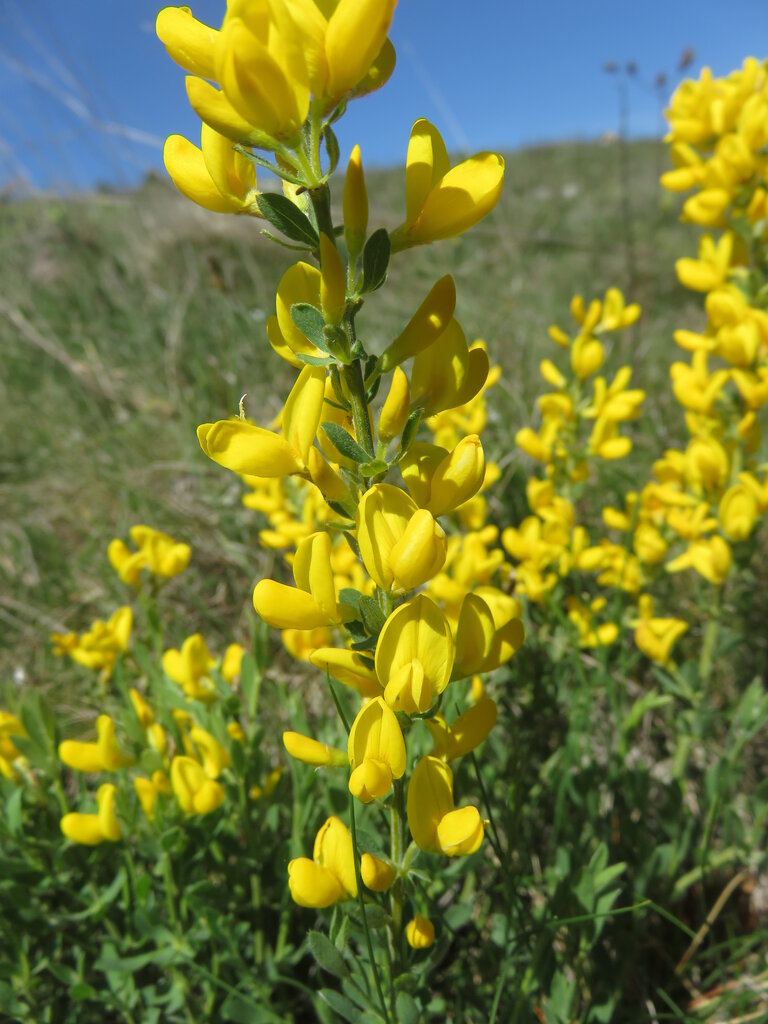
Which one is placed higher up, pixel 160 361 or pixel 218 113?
pixel 160 361

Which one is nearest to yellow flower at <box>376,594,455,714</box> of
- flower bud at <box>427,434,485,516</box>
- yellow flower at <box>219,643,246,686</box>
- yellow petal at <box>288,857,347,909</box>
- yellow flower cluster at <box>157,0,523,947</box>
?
yellow flower cluster at <box>157,0,523,947</box>

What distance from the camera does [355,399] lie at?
2.44 feet

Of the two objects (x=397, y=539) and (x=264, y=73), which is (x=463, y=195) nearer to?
(x=264, y=73)

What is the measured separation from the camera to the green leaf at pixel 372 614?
0.76m

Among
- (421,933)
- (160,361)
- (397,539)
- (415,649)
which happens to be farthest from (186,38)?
(160,361)

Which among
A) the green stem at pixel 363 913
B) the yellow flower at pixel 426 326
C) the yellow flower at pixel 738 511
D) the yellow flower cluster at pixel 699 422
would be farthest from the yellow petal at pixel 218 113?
the yellow flower at pixel 738 511

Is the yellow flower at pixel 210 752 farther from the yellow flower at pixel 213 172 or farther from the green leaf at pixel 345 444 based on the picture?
the yellow flower at pixel 213 172

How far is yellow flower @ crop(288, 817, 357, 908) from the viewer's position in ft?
2.60

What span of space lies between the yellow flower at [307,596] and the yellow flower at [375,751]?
0.35ft

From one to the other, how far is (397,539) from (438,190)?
0.35m

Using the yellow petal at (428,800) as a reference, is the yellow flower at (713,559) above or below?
above

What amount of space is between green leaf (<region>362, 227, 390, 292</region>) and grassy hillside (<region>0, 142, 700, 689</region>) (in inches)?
54.1

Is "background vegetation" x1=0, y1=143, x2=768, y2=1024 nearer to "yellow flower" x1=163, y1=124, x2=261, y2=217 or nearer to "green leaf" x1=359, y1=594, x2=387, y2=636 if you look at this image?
"green leaf" x1=359, y1=594, x2=387, y2=636

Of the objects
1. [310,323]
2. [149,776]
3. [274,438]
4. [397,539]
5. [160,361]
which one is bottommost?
[149,776]
